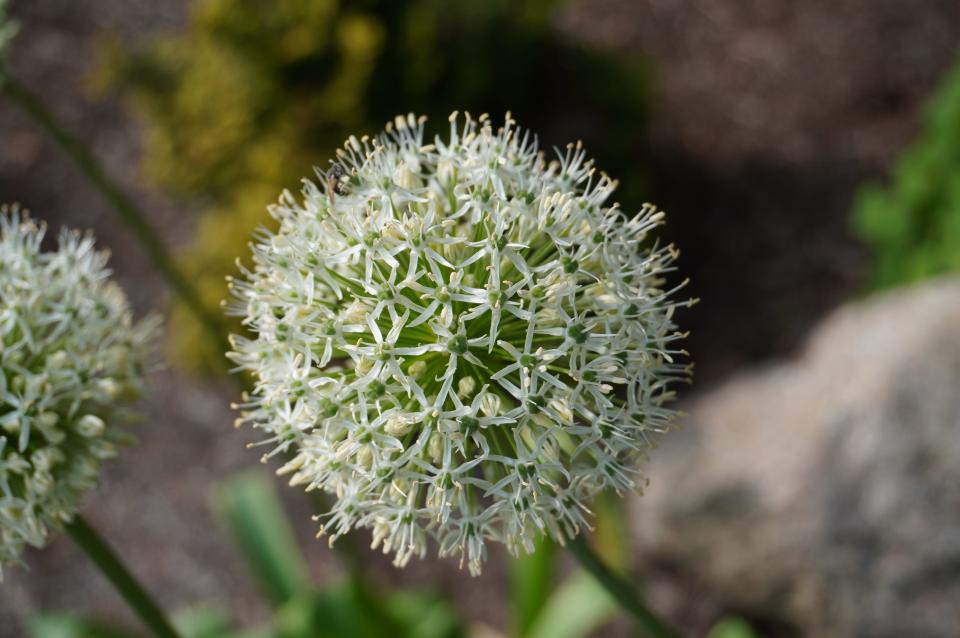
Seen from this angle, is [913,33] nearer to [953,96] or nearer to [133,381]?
[953,96]

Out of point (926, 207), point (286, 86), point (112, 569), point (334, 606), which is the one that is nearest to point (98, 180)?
point (112, 569)

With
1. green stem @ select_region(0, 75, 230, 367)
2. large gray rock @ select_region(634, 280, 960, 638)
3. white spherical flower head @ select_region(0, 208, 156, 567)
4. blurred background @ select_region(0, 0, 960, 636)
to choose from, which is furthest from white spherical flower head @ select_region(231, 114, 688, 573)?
blurred background @ select_region(0, 0, 960, 636)

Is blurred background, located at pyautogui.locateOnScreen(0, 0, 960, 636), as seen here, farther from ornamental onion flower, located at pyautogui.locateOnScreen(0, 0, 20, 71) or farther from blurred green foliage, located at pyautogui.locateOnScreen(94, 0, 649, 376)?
ornamental onion flower, located at pyautogui.locateOnScreen(0, 0, 20, 71)

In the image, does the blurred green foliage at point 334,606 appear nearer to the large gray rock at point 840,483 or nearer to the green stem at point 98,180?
the large gray rock at point 840,483

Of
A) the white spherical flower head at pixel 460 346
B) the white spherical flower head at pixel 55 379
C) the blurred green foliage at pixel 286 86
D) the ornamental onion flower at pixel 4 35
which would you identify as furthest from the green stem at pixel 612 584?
the blurred green foliage at pixel 286 86

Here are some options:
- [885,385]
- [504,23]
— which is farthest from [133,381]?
[504,23]
